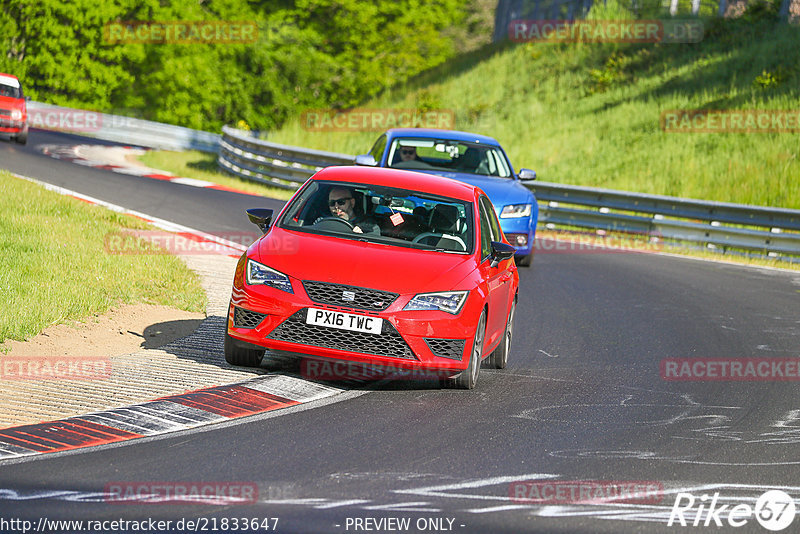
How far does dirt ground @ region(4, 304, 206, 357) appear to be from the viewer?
8961 mm

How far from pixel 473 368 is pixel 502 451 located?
67.0 inches

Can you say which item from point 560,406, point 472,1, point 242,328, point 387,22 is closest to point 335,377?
point 242,328

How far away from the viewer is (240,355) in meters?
8.57

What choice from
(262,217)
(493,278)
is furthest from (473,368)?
(262,217)

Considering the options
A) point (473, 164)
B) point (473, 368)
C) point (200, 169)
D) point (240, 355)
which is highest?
point (473, 164)

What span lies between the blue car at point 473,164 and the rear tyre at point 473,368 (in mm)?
6614

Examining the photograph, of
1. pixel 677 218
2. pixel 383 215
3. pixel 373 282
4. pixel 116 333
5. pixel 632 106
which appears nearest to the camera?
pixel 373 282

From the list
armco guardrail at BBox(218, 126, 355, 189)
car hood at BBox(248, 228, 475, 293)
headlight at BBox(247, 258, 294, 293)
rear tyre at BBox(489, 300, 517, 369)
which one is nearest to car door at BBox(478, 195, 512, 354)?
rear tyre at BBox(489, 300, 517, 369)

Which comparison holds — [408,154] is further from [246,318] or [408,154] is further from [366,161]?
[246,318]

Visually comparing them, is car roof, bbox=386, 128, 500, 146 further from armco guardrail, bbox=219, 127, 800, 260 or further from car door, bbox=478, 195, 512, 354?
armco guardrail, bbox=219, 127, 800, 260

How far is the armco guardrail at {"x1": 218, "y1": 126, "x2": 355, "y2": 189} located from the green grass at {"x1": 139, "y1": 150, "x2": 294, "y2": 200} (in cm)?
24

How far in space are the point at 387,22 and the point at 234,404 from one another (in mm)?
63377

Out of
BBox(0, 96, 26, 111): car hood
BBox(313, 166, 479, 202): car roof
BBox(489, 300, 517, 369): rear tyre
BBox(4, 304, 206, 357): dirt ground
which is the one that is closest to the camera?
BBox(4, 304, 206, 357): dirt ground

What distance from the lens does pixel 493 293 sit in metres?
9.03
